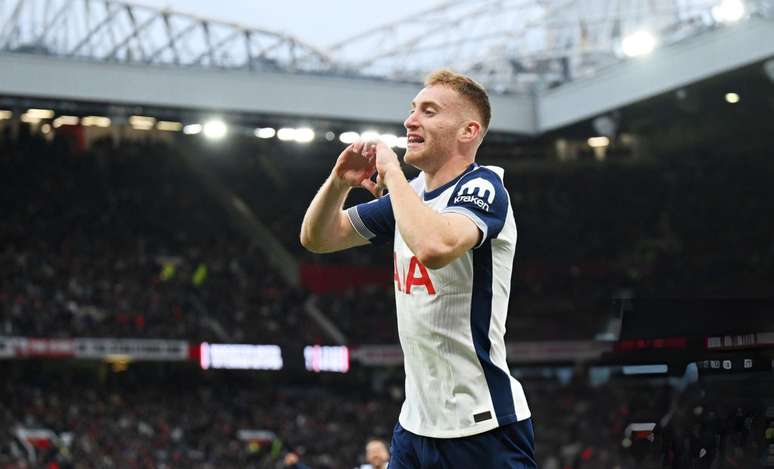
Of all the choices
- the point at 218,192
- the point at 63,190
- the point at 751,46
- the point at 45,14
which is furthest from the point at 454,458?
the point at 218,192

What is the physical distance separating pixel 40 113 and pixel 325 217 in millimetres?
27132

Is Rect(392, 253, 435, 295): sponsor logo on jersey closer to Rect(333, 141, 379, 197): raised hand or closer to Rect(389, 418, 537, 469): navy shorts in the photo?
Rect(333, 141, 379, 197): raised hand

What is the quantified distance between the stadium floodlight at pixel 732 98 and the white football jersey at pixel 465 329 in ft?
93.1

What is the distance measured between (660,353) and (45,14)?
2791cm

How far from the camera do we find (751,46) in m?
25.2

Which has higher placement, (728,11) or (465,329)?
(728,11)

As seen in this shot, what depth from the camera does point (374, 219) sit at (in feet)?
15.1

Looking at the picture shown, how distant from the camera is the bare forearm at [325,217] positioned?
14.6 ft

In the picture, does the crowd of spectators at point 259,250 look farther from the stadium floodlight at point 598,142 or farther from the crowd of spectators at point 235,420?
the crowd of spectators at point 235,420

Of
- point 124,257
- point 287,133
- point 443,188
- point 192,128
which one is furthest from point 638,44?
point 443,188

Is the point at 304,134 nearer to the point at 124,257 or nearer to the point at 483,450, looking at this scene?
the point at 124,257

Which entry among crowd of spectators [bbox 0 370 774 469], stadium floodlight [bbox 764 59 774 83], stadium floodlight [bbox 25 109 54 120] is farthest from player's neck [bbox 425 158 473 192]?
stadium floodlight [bbox 25 109 54 120]

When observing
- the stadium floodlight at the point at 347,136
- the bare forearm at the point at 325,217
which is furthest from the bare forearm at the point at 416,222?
the stadium floodlight at the point at 347,136

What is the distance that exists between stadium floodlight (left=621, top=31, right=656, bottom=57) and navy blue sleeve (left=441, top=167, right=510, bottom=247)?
2452 centimetres
